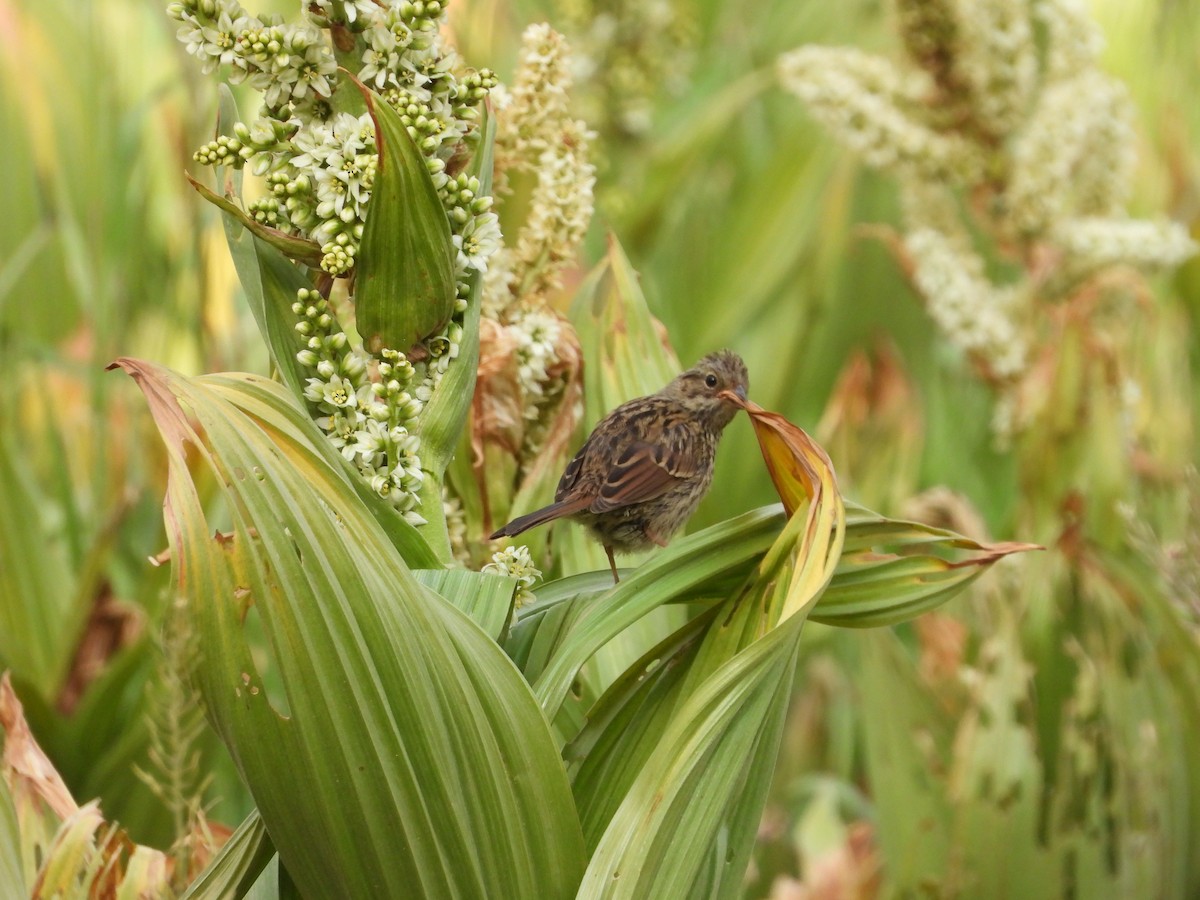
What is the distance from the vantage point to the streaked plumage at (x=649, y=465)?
2.42ft

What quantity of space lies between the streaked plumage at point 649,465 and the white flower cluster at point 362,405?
0.45 ft

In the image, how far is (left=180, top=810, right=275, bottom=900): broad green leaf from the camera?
1.79 ft

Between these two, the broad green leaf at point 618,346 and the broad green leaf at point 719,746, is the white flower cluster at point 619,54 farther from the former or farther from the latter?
the broad green leaf at point 719,746

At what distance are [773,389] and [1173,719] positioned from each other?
672mm

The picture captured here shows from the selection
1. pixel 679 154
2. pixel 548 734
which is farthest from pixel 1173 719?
pixel 679 154

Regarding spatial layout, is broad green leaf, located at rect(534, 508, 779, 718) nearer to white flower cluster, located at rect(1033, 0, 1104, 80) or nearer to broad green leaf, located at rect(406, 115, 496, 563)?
broad green leaf, located at rect(406, 115, 496, 563)

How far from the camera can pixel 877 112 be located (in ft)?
5.03

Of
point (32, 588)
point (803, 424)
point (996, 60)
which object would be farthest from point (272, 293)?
point (803, 424)

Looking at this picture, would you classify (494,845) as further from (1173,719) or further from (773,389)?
(773,389)

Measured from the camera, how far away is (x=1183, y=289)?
1969 millimetres

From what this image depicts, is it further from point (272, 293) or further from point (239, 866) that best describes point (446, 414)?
point (239, 866)

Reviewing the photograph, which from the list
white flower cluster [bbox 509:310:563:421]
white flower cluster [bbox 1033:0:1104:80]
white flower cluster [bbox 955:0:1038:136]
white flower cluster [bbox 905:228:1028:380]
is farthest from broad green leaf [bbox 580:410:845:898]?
white flower cluster [bbox 1033:0:1104:80]

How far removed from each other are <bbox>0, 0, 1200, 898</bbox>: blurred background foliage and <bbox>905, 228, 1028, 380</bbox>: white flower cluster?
133 millimetres

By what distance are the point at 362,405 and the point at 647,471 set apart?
25 centimetres
